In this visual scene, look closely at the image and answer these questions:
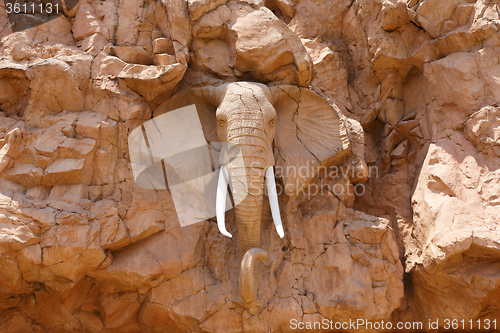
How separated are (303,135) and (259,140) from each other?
2.80 feet

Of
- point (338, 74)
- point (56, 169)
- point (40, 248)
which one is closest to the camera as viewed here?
point (40, 248)

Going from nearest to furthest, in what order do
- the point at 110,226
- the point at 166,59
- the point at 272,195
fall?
the point at 110,226
the point at 272,195
the point at 166,59

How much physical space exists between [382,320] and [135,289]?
227 centimetres

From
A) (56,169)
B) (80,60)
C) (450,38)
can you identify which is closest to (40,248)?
(56,169)

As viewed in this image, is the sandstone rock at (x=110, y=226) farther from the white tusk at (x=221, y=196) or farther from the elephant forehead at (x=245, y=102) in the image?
the elephant forehead at (x=245, y=102)

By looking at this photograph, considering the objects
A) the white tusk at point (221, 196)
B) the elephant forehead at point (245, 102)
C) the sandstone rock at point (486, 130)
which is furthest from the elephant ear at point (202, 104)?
the sandstone rock at point (486, 130)

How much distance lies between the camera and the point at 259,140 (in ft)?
13.5

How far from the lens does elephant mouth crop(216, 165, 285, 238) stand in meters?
4.02

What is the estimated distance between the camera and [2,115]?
13.4 feet

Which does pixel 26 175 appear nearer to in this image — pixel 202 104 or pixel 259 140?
pixel 202 104

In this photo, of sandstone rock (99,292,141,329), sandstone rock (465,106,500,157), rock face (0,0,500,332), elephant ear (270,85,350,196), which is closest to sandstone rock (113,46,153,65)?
rock face (0,0,500,332)

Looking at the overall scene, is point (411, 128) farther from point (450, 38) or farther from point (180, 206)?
point (180, 206)

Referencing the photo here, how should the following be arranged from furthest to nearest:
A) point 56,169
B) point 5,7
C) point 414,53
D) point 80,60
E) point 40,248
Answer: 1. point 414,53
2. point 5,7
3. point 80,60
4. point 56,169
5. point 40,248

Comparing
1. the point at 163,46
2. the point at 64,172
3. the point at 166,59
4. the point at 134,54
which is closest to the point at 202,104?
the point at 166,59
